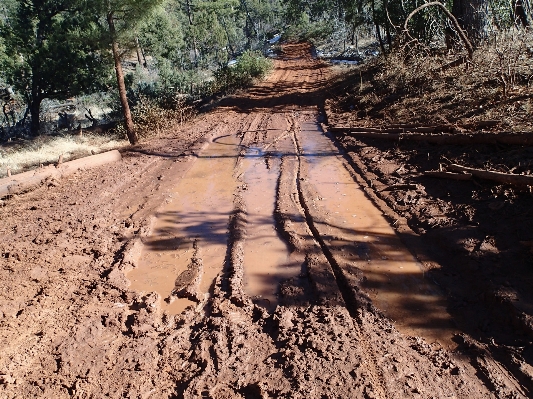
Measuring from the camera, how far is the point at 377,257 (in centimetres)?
456

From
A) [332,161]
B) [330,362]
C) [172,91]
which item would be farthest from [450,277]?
[172,91]

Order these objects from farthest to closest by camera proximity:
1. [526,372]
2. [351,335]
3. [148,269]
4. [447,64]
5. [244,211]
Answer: [447,64] < [244,211] < [148,269] < [351,335] < [526,372]

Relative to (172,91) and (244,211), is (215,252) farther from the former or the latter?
(172,91)

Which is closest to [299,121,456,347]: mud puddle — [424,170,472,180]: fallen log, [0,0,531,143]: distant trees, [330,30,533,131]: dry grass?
[424,170,472,180]: fallen log

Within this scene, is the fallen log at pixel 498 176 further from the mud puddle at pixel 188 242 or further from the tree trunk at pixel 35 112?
the tree trunk at pixel 35 112

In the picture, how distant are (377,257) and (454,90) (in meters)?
6.47

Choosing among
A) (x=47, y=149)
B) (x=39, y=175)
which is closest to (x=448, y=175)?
(x=39, y=175)

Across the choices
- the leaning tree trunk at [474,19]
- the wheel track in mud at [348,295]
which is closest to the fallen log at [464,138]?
the wheel track in mud at [348,295]

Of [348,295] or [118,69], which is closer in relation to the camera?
[348,295]

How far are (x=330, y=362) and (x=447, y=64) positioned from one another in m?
9.92

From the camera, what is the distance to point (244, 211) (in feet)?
19.9

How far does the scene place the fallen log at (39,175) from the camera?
729 cm

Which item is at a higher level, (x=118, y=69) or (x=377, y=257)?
(x=118, y=69)

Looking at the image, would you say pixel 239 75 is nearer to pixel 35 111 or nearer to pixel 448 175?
pixel 35 111
